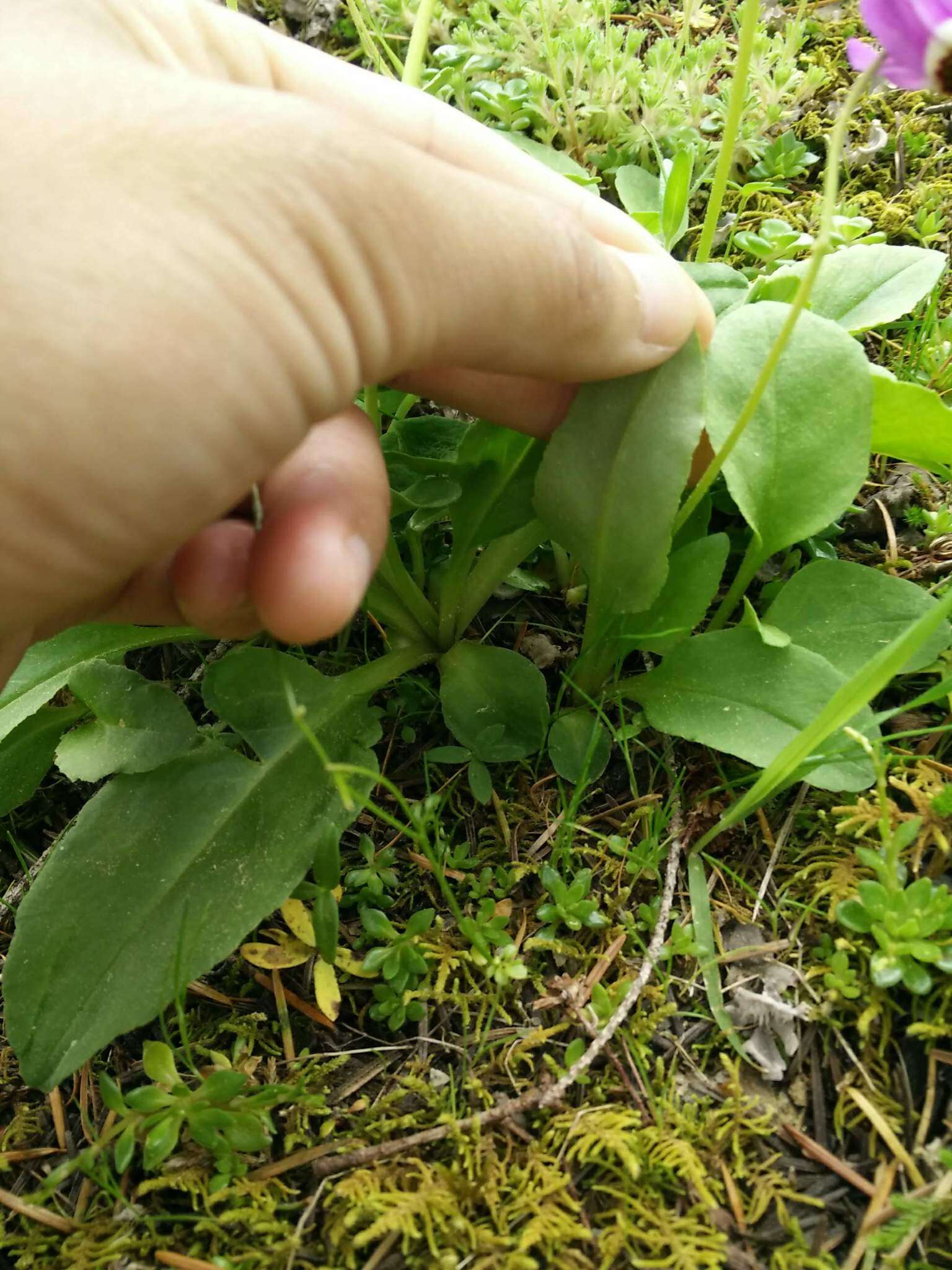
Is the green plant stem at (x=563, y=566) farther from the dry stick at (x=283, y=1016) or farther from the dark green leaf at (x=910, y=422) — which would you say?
the dry stick at (x=283, y=1016)

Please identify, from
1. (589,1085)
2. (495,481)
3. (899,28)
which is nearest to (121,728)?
(495,481)

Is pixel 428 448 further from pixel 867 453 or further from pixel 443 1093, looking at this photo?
pixel 443 1093

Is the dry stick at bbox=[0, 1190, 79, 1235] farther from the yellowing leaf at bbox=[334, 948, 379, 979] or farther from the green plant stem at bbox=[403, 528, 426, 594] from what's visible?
the green plant stem at bbox=[403, 528, 426, 594]

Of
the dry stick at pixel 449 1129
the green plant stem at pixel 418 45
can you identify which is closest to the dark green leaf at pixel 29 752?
the dry stick at pixel 449 1129

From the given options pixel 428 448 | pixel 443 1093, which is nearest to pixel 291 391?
pixel 428 448

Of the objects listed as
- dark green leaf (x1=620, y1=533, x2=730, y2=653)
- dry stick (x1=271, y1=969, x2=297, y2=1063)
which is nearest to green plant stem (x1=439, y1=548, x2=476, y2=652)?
dark green leaf (x1=620, y1=533, x2=730, y2=653)

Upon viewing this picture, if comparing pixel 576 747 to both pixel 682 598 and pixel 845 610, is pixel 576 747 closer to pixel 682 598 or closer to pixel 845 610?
pixel 682 598
